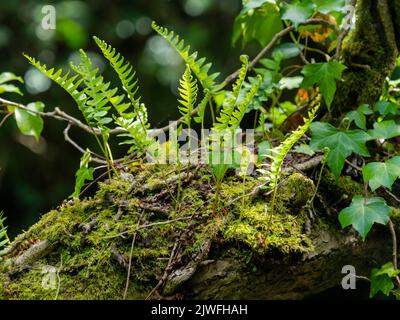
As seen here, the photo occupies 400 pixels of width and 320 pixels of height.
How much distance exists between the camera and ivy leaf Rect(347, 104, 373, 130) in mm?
1595

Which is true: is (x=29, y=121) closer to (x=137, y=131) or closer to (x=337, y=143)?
(x=137, y=131)

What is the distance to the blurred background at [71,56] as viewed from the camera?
3625 mm

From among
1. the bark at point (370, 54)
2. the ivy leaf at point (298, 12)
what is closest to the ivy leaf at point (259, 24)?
the ivy leaf at point (298, 12)

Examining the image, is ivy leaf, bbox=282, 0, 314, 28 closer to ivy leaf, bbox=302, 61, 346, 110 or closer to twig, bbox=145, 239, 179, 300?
ivy leaf, bbox=302, 61, 346, 110

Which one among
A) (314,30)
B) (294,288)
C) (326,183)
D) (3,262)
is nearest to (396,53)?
(314,30)

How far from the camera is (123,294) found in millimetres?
1276

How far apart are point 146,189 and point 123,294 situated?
1.06 feet

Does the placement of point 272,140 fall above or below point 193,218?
above

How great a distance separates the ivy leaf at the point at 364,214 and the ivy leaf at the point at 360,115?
0.26 m

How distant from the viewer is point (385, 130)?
1.54 meters

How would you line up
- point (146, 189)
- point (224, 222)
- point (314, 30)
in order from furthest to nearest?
point (314, 30) → point (146, 189) → point (224, 222)

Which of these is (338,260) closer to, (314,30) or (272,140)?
(272,140)

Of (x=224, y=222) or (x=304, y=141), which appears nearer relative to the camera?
(x=224, y=222)

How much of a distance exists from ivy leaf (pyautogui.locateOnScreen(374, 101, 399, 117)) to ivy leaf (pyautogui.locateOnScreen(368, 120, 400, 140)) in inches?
4.5
